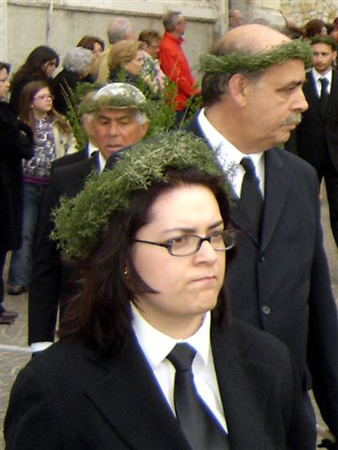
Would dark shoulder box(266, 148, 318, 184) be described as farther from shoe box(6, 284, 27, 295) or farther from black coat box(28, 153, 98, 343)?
shoe box(6, 284, 27, 295)

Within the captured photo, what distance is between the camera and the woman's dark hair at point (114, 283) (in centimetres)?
262

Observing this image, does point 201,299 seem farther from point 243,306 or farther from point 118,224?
point 243,306

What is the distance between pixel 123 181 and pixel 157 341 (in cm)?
36

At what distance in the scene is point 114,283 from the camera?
2.67 m

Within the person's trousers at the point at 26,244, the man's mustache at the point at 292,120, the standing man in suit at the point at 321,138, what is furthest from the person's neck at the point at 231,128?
the standing man in suit at the point at 321,138

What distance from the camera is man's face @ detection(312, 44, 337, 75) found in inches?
433

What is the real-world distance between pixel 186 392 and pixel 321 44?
9391 mm

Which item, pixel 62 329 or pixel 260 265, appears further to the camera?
pixel 260 265

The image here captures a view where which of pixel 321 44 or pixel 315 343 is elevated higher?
pixel 321 44

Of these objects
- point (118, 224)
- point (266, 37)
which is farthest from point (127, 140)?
point (118, 224)

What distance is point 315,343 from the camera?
12.8 ft

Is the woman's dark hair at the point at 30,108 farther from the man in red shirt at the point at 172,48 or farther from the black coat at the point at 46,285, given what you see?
the black coat at the point at 46,285

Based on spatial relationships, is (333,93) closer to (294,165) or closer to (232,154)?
(294,165)

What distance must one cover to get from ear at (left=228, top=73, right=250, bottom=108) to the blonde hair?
491cm
